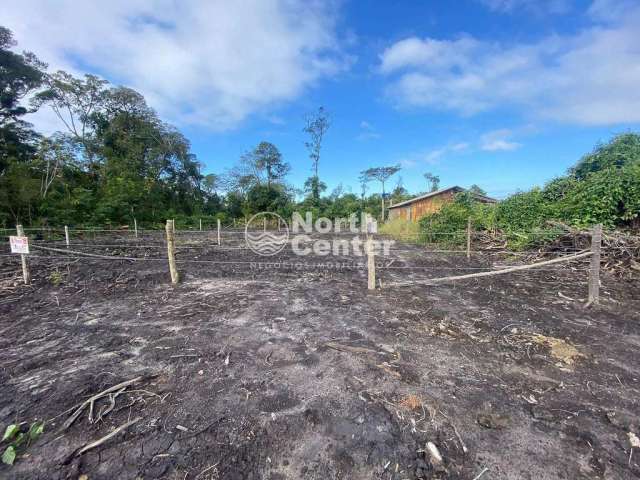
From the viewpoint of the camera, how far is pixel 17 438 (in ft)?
5.59

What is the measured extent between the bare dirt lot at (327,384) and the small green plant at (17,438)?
0.06 metres

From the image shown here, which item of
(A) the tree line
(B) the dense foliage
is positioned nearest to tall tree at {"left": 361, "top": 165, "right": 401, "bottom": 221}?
(A) the tree line

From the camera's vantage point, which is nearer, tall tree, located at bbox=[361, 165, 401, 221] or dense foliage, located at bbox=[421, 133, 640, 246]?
dense foliage, located at bbox=[421, 133, 640, 246]

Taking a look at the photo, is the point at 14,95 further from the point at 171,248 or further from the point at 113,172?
the point at 171,248

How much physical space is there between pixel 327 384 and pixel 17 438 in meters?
2.18

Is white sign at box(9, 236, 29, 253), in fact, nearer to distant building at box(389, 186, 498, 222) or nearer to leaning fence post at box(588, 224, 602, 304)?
leaning fence post at box(588, 224, 602, 304)

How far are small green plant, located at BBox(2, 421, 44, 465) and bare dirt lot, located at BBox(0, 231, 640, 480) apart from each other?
6 cm

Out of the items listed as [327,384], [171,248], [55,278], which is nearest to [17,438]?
[327,384]

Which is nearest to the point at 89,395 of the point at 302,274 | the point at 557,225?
the point at 302,274

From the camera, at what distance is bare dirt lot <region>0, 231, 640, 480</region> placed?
1550 mm

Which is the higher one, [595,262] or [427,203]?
[427,203]

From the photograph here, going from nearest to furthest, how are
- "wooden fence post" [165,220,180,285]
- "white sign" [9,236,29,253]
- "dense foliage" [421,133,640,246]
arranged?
"white sign" [9,236,29,253]
"wooden fence post" [165,220,180,285]
"dense foliage" [421,133,640,246]

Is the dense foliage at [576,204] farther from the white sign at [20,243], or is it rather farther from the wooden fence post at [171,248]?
the white sign at [20,243]

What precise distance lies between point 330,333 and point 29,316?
4443 mm
